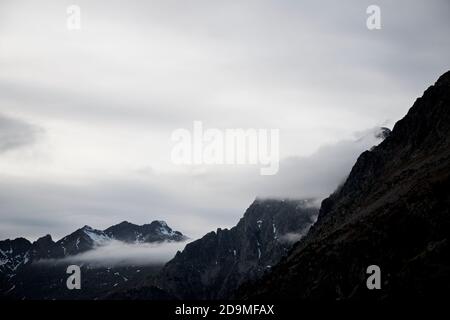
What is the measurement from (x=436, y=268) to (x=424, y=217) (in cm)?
5851

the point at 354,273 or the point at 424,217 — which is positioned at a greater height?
the point at 424,217

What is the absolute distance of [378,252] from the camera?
196 metres
